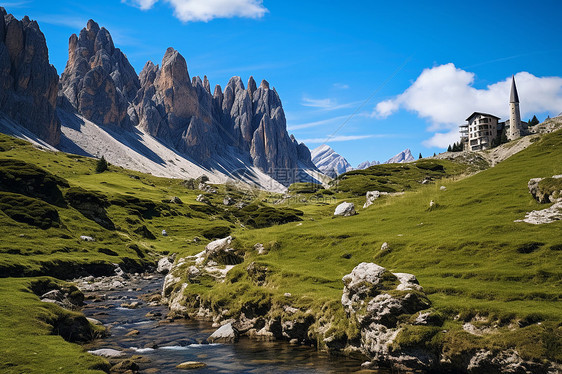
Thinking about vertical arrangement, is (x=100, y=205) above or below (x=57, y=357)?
above

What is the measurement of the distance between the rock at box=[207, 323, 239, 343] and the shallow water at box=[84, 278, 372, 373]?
65 cm

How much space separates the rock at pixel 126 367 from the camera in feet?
65.1

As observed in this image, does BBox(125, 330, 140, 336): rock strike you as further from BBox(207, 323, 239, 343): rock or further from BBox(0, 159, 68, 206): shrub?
BBox(0, 159, 68, 206): shrub

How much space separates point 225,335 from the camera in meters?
26.1

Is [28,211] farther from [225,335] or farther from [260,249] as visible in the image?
[225,335]

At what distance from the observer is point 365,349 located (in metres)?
20.8

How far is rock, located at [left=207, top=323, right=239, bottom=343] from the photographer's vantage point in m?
25.9

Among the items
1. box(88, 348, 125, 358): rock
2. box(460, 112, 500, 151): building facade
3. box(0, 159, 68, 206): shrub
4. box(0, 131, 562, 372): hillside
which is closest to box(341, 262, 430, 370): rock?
box(0, 131, 562, 372): hillside

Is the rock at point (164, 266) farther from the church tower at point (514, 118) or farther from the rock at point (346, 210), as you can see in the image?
the church tower at point (514, 118)

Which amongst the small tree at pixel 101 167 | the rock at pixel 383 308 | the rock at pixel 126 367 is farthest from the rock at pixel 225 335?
the small tree at pixel 101 167

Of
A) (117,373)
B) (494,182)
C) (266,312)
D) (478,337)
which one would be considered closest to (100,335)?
(117,373)

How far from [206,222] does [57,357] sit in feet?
344

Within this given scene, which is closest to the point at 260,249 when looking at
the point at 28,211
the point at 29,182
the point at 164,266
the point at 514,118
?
the point at 164,266

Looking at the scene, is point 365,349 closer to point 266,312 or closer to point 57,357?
point 266,312
